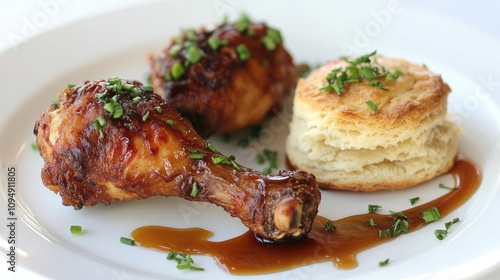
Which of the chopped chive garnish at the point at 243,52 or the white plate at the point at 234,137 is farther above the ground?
the chopped chive garnish at the point at 243,52

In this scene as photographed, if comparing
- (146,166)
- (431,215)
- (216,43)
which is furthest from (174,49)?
(431,215)

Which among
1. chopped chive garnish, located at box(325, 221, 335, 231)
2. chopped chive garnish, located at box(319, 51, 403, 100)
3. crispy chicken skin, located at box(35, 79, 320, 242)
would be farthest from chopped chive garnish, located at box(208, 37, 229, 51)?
chopped chive garnish, located at box(325, 221, 335, 231)

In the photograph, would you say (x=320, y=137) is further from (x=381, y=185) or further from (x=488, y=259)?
(x=488, y=259)

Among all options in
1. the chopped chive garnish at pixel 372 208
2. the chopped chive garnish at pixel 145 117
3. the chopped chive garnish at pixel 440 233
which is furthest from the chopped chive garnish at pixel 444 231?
the chopped chive garnish at pixel 145 117

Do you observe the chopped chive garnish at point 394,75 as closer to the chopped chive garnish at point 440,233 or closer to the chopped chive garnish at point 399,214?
the chopped chive garnish at point 399,214

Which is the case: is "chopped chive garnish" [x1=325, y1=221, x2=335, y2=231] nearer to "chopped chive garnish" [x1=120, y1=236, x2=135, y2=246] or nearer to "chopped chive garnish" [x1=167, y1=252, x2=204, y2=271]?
"chopped chive garnish" [x1=167, y1=252, x2=204, y2=271]

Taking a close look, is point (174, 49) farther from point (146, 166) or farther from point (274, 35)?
point (146, 166)
